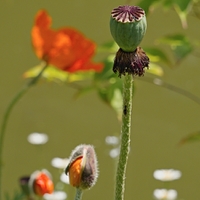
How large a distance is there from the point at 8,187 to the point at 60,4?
767 mm

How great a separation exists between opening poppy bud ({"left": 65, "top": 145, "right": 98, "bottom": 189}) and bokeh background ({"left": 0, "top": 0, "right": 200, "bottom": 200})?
1.67 meters

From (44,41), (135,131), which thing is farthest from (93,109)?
(44,41)

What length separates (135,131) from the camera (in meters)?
2.61

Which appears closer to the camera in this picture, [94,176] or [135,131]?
[94,176]

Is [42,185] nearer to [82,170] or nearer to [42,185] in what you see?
[42,185]

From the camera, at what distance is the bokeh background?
2.52 meters

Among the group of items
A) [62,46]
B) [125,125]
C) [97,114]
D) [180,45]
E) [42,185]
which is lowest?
[125,125]

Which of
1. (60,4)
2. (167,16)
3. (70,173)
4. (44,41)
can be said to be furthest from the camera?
(60,4)

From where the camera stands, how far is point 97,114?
104 inches

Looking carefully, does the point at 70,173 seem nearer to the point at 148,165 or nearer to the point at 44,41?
the point at 44,41

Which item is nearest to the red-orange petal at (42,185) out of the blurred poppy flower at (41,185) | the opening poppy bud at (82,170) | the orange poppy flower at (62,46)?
the blurred poppy flower at (41,185)

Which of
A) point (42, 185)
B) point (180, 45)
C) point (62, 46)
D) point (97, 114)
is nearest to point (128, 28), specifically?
point (42, 185)

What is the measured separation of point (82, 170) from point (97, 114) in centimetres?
187

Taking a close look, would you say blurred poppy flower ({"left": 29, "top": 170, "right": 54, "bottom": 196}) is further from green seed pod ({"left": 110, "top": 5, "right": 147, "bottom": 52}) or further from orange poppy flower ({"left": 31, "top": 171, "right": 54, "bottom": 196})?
green seed pod ({"left": 110, "top": 5, "right": 147, "bottom": 52})
